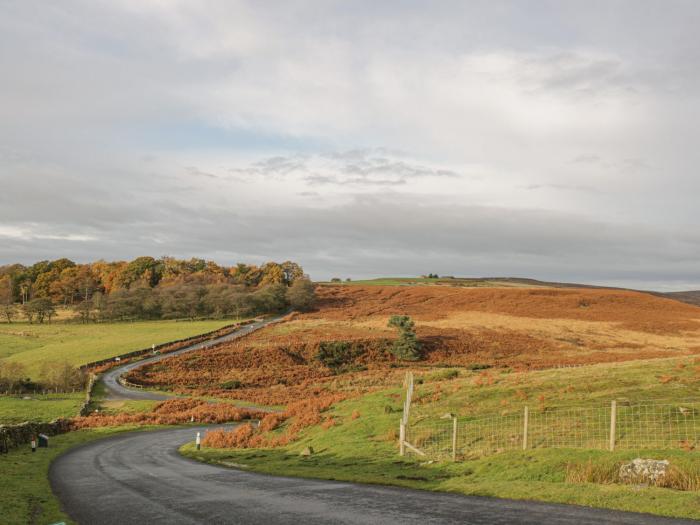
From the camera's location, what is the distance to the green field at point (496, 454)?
1469 centimetres

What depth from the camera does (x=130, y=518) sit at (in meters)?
15.4

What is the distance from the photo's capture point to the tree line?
127 metres

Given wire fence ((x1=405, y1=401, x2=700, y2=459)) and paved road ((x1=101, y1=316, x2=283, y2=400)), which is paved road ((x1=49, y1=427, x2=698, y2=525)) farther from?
paved road ((x1=101, y1=316, x2=283, y2=400))

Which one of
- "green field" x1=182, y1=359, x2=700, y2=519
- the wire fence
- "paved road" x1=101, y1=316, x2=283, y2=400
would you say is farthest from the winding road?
"paved road" x1=101, y1=316, x2=283, y2=400

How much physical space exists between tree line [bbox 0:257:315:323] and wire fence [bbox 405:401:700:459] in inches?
3984

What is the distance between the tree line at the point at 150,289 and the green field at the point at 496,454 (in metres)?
88.7

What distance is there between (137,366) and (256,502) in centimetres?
Result: 6693

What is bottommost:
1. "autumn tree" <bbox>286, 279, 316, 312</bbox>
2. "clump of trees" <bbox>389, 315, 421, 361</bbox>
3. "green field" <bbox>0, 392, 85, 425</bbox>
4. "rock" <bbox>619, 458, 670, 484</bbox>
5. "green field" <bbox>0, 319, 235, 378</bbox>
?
"green field" <bbox>0, 392, 85, 425</bbox>

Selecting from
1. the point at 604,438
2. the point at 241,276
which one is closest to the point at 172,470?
the point at 604,438

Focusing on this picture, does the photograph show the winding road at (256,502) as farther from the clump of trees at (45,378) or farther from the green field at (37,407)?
the clump of trees at (45,378)

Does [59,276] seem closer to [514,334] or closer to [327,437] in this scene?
[514,334]

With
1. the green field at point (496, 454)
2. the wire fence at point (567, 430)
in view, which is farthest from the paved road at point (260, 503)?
the wire fence at point (567, 430)

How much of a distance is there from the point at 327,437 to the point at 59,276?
156040 millimetres

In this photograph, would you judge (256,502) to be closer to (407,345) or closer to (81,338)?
(407,345)
